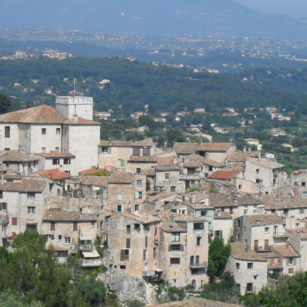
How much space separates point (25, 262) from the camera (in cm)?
4109

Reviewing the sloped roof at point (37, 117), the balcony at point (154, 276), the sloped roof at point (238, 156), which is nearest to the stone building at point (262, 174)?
the sloped roof at point (238, 156)

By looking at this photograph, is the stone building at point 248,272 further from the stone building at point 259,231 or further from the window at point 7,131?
the window at point 7,131

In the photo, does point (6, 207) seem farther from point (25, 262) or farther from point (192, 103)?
point (192, 103)

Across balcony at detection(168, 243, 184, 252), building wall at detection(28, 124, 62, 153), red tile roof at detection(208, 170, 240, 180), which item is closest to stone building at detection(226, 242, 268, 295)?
balcony at detection(168, 243, 184, 252)

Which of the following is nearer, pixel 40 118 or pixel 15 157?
pixel 15 157

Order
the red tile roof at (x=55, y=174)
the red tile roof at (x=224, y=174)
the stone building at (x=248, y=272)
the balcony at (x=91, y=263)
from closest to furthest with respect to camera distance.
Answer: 1. the balcony at (x=91, y=263)
2. the stone building at (x=248, y=272)
3. the red tile roof at (x=55, y=174)
4. the red tile roof at (x=224, y=174)

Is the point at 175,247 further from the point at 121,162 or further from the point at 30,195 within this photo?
the point at 121,162

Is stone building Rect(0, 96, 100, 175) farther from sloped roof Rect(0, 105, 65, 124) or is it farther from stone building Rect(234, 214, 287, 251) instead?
stone building Rect(234, 214, 287, 251)

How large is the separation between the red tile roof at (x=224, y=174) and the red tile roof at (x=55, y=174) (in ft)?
29.2

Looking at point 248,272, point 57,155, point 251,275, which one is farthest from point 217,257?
point 57,155

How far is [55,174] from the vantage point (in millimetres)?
51312

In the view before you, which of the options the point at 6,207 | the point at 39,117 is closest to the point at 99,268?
the point at 6,207

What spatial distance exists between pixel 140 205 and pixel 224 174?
8.32 meters

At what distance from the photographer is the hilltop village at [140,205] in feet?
151
